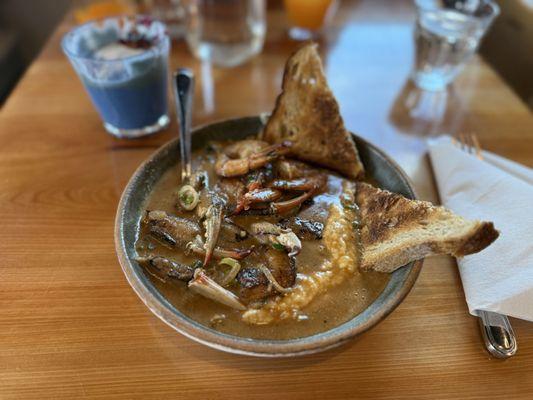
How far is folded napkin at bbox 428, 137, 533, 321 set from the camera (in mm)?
1246

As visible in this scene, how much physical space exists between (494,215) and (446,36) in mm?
1149

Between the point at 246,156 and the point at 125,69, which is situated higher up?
the point at 125,69

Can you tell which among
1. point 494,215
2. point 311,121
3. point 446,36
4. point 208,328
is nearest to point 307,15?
point 446,36

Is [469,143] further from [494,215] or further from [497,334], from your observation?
[497,334]

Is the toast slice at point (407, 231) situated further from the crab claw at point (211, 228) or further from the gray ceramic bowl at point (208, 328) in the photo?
the crab claw at point (211, 228)

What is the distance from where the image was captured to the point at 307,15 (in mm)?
2646

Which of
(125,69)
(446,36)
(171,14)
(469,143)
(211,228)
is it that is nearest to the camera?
(211,228)

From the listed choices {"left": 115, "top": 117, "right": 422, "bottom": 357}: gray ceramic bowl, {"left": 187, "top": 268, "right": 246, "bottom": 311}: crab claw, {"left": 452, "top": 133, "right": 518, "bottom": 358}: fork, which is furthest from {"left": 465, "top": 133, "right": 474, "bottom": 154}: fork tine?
{"left": 187, "top": 268, "right": 246, "bottom": 311}: crab claw

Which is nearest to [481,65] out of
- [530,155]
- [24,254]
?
[530,155]

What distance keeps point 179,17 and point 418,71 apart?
4.97 feet

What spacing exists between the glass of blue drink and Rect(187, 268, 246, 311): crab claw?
3.30 ft

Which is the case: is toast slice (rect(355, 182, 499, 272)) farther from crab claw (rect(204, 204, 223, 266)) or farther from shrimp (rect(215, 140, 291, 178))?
crab claw (rect(204, 204, 223, 266))

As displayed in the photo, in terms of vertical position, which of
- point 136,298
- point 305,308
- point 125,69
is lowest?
point 136,298

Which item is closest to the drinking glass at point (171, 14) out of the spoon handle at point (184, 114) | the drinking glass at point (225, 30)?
the drinking glass at point (225, 30)
